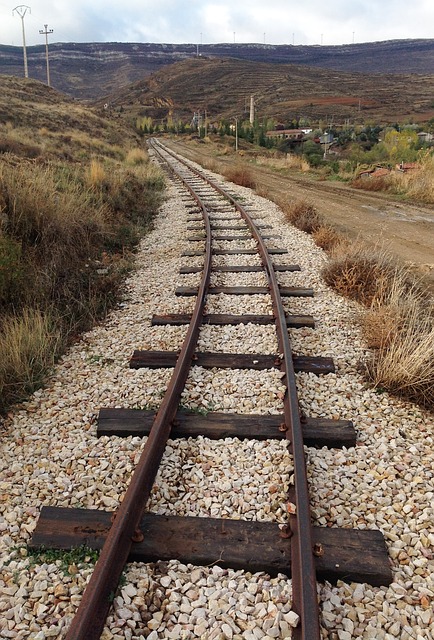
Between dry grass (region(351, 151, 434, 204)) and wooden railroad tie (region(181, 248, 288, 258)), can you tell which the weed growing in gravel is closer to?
wooden railroad tie (region(181, 248, 288, 258))

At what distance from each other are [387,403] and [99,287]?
419 centimetres

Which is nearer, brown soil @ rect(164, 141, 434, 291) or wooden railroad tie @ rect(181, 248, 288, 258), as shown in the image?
wooden railroad tie @ rect(181, 248, 288, 258)

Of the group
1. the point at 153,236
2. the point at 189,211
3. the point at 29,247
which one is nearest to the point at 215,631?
the point at 29,247

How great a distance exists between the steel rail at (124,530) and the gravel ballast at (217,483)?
0.08 m

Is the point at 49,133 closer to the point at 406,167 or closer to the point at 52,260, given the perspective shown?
the point at 406,167

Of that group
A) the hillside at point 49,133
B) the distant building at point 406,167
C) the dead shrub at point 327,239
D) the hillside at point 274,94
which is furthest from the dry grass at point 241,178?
the hillside at point 274,94

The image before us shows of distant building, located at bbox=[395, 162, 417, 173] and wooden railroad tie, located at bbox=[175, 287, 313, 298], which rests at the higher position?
distant building, located at bbox=[395, 162, 417, 173]

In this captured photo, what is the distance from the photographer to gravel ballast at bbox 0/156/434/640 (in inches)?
93.2

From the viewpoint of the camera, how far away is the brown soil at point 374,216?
371 inches

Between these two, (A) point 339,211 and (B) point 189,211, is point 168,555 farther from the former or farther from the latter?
(A) point 339,211

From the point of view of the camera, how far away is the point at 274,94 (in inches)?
4616

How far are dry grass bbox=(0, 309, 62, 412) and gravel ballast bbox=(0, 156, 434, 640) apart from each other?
0.45 ft

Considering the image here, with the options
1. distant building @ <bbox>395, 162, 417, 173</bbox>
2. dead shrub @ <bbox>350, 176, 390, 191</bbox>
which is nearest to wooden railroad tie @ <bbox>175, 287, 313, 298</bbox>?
dead shrub @ <bbox>350, 176, 390, 191</bbox>

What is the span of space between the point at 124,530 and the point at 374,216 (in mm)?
12206
